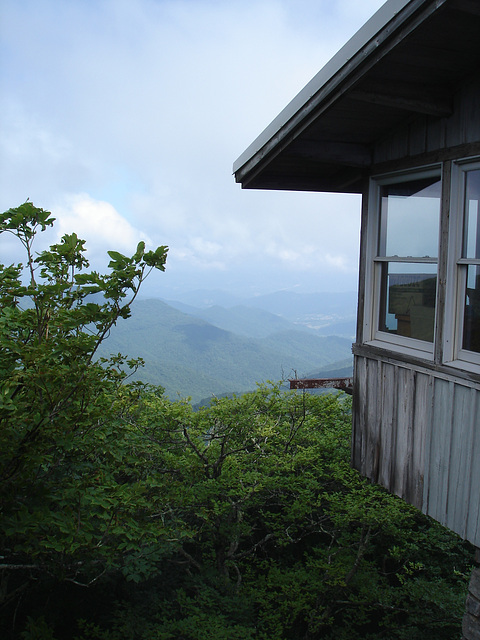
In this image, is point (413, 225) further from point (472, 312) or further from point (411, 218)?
point (472, 312)

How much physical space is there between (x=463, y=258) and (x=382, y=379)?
120cm

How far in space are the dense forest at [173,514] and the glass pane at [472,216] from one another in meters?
2.17

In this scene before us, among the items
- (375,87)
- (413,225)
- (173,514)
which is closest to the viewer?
(375,87)

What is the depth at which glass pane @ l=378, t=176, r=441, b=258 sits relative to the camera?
3.72 m

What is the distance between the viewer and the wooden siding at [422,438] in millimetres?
3293

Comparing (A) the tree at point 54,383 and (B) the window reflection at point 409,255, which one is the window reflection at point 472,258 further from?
(A) the tree at point 54,383

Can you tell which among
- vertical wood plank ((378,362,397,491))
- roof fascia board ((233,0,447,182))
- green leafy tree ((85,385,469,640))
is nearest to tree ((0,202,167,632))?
roof fascia board ((233,0,447,182))

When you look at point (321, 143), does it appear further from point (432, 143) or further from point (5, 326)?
point (5, 326)

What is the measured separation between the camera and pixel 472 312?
337 centimetres

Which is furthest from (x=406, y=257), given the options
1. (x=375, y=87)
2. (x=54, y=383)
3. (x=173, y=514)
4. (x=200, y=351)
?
(x=200, y=351)

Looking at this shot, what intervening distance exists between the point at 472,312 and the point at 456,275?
0.95ft

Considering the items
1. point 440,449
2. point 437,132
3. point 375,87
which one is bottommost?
point 440,449

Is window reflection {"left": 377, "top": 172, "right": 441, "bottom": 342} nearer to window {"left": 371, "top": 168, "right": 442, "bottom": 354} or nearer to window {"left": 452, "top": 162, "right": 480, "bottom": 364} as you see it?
window {"left": 371, "top": 168, "right": 442, "bottom": 354}

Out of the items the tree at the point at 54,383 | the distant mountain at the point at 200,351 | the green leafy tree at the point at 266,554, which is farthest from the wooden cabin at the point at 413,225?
the distant mountain at the point at 200,351
